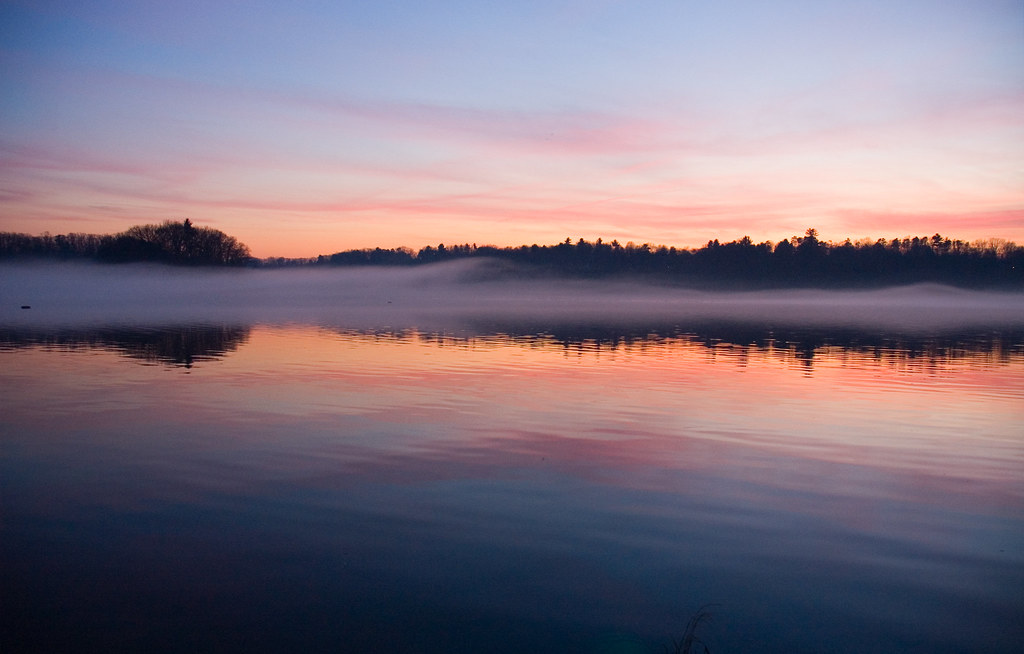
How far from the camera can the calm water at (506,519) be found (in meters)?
6.98

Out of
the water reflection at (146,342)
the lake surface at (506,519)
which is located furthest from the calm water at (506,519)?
the water reflection at (146,342)

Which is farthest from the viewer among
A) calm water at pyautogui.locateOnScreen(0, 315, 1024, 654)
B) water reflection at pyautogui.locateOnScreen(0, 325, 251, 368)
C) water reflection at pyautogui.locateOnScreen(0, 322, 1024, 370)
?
water reflection at pyautogui.locateOnScreen(0, 322, 1024, 370)

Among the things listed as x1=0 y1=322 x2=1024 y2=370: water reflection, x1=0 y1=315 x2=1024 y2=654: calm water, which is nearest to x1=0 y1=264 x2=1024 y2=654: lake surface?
x1=0 y1=315 x2=1024 y2=654: calm water

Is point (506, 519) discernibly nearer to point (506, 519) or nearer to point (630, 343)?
point (506, 519)

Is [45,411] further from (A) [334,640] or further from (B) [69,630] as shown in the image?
(A) [334,640]

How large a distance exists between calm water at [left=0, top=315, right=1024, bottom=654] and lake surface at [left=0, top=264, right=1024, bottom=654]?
47 millimetres

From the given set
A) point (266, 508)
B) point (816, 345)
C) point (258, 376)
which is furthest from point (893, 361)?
point (266, 508)

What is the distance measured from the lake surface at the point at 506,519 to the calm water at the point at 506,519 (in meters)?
0.05

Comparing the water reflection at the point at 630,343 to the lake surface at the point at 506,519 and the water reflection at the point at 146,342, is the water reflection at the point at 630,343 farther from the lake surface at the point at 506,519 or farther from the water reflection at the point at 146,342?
the lake surface at the point at 506,519

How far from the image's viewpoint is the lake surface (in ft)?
22.9

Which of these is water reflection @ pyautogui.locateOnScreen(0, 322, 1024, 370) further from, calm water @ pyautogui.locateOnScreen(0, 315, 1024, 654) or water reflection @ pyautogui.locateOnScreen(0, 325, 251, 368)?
calm water @ pyautogui.locateOnScreen(0, 315, 1024, 654)

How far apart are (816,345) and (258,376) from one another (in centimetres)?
3155

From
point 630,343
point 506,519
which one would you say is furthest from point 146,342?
point 506,519

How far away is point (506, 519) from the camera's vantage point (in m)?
9.89
